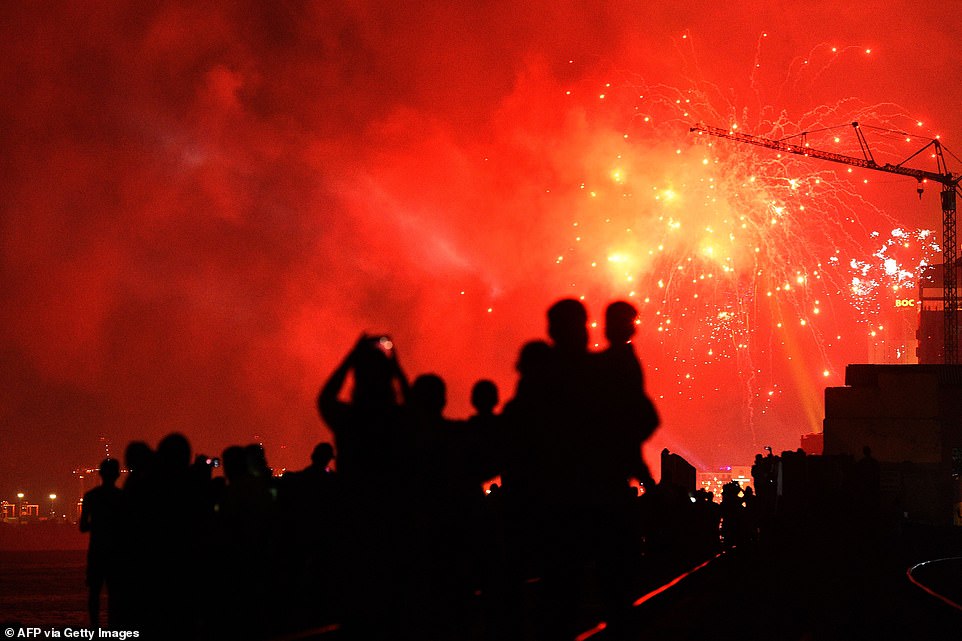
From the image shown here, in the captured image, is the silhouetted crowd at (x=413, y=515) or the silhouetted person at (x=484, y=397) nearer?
the silhouetted crowd at (x=413, y=515)

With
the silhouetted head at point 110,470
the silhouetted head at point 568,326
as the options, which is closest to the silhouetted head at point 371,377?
the silhouetted head at point 568,326

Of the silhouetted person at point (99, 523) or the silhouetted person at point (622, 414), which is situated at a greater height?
the silhouetted person at point (622, 414)

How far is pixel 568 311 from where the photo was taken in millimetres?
6801

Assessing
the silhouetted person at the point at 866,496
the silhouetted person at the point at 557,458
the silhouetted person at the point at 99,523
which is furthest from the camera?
the silhouetted person at the point at 866,496

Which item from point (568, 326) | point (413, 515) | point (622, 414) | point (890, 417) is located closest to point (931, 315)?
point (890, 417)

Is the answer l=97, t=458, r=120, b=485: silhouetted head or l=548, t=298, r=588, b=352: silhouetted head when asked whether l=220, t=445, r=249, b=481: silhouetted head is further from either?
l=548, t=298, r=588, b=352: silhouetted head

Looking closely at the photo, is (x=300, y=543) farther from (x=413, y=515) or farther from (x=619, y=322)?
(x=413, y=515)

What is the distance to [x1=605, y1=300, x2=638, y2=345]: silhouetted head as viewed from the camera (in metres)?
7.27

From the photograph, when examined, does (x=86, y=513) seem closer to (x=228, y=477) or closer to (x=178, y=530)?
(x=228, y=477)

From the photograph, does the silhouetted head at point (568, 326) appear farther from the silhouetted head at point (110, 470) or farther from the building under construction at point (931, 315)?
the building under construction at point (931, 315)

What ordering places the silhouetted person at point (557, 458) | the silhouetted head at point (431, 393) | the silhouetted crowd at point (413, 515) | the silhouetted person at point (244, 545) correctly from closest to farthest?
the silhouetted crowd at point (413, 515) < the silhouetted person at point (557, 458) < the silhouetted head at point (431, 393) < the silhouetted person at point (244, 545)

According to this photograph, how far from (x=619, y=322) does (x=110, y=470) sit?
5909 mm

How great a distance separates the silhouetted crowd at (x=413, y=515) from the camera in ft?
18.8

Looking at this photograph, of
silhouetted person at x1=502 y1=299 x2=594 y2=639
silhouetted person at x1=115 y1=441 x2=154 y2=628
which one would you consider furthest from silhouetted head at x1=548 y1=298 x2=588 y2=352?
silhouetted person at x1=115 y1=441 x2=154 y2=628
